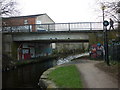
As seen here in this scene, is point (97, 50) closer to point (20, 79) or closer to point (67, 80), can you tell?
point (20, 79)

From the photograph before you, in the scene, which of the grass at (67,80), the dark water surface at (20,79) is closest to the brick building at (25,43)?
the dark water surface at (20,79)

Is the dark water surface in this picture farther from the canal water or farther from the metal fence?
the metal fence

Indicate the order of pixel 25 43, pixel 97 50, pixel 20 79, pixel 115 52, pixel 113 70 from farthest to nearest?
pixel 25 43, pixel 97 50, pixel 115 52, pixel 20 79, pixel 113 70

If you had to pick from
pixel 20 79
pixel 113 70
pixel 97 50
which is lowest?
pixel 20 79

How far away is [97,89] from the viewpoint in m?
6.84

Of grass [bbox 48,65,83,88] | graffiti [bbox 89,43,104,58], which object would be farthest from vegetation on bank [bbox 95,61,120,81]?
graffiti [bbox 89,43,104,58]

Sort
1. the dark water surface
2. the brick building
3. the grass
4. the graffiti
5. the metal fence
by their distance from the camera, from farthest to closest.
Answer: the brick building < the graffiti < the metal fence < the dark water surface < the grass

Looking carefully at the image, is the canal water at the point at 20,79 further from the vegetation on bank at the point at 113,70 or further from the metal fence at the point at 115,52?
the metal fence at the point at 115,52

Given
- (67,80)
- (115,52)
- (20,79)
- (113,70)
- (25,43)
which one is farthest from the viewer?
(25,43)

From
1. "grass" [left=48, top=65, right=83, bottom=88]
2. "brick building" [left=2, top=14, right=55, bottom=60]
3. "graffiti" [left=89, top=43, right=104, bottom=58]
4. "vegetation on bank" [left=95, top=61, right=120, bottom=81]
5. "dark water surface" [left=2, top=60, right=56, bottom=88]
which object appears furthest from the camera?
"brick building" [left=2, top=14, right=55, bottom=60]

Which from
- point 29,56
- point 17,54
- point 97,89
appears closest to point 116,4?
point 97,89

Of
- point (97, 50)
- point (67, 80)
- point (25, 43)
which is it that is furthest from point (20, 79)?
point (25, 43)

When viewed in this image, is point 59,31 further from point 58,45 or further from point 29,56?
point 58,45

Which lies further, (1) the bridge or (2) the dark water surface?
(1) the bridge
